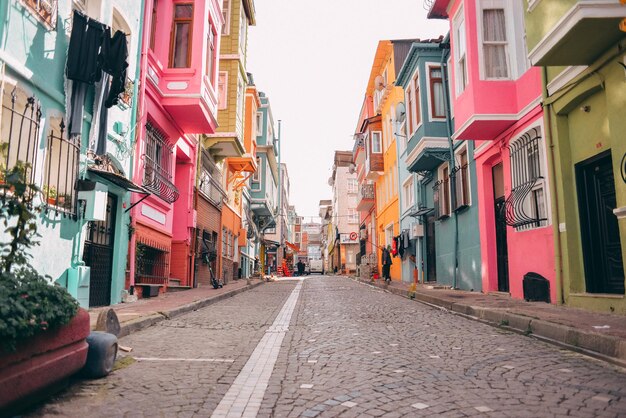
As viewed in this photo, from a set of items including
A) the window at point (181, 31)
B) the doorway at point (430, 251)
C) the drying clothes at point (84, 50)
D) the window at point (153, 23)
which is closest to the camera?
the drying clothes at point (84, 50)

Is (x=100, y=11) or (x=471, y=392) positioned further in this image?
(x=100, y=11)

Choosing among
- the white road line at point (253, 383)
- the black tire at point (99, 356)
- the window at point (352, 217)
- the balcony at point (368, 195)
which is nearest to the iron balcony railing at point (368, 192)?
the balcony at point (368, 195)

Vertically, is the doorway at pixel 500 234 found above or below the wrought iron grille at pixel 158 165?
below

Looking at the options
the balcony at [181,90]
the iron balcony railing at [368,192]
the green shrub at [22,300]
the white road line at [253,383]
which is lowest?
the white road line at [253,383]

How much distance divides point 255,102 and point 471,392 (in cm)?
2602

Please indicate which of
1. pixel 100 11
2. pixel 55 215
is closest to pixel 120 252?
pixel 55 215

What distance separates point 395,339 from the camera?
6254 millimetres

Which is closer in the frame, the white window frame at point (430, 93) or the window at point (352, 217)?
the white window frame at point (430, 93)

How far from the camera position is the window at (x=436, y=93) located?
671 inches

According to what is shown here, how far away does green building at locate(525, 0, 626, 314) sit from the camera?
7203 millimetres

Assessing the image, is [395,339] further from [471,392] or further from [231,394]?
[231,394]

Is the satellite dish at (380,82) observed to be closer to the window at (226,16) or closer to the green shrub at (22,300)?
the window at (226,16)

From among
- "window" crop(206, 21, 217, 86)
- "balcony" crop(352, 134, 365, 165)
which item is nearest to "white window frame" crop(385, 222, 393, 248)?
"balcony" crop(352, 134, 365, 165)

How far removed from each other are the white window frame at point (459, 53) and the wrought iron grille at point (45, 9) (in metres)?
9.33
